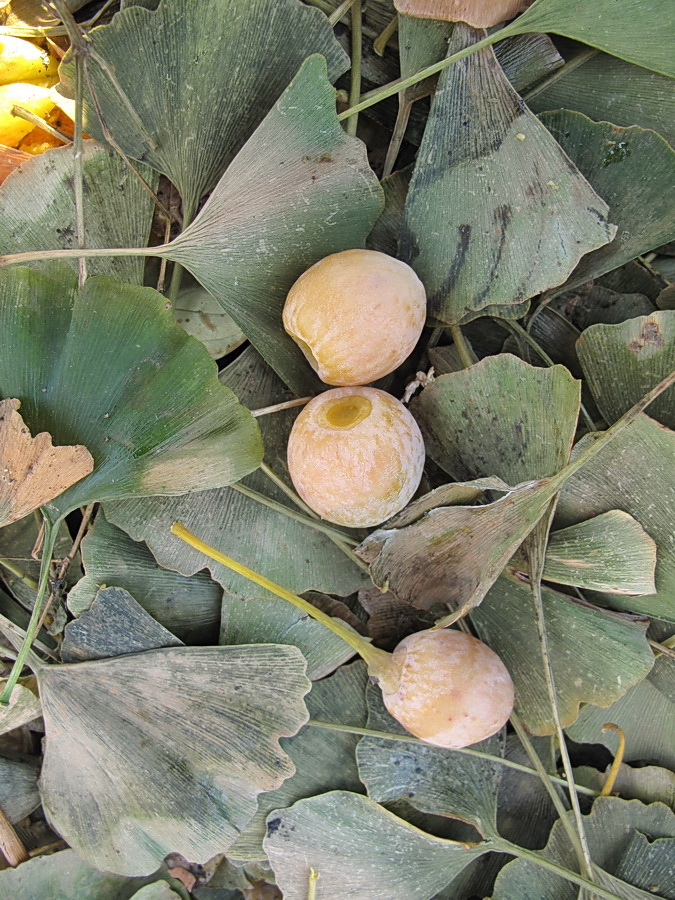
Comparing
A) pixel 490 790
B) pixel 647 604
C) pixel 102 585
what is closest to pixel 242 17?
pixel 102 585

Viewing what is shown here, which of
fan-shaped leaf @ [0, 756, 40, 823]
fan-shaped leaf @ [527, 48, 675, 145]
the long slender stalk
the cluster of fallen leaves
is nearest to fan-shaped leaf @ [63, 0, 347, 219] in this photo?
the cluster of fallen leaves

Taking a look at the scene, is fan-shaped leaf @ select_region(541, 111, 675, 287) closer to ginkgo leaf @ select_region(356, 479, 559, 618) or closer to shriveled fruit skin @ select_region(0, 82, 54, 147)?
ginkgo leaf @ select_region(356, 479, 559, 618)

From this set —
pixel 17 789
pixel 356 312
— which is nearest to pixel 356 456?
pixel 356 312

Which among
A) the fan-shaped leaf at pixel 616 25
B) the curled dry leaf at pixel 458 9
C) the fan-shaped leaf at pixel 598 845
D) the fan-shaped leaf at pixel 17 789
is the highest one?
the curled dry leaf at pixel 458 9

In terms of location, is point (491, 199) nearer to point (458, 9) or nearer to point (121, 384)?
point (458, 9)

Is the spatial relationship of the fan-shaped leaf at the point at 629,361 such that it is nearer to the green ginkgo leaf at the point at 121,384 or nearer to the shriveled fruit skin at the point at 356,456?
the shriveled fruit skin at the point at 356,456

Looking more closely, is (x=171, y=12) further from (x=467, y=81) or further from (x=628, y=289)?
(x=628, y=289)

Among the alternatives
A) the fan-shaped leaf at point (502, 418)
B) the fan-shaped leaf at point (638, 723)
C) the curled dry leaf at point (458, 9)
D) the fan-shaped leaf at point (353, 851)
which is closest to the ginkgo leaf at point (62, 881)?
the fan-shaped leaf at point (353, 851)
